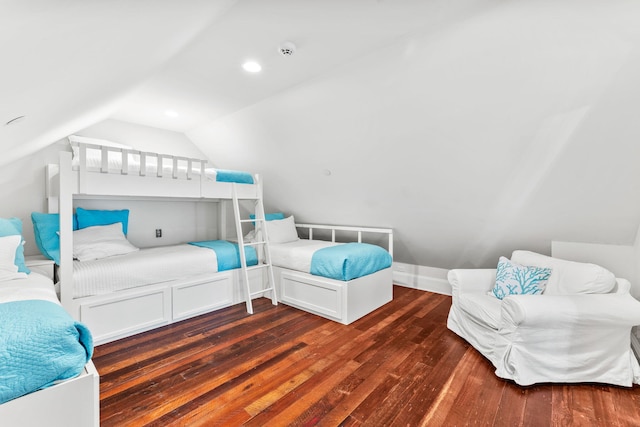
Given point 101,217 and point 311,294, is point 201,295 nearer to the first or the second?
point 311,294

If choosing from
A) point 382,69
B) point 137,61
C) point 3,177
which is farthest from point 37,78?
point 3,177

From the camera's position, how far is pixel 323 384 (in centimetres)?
175

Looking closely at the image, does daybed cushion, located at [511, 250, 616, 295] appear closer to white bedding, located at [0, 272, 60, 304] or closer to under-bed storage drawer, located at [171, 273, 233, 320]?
under-bed storage drawer, located at [171, 273, 233, 320]

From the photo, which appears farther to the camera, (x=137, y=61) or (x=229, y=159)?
(x=229, y=159)

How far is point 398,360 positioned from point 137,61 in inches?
99.4

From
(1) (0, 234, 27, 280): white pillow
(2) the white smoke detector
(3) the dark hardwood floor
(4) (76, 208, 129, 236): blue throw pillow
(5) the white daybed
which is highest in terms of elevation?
(2) the white smoke detector

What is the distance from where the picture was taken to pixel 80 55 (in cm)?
106

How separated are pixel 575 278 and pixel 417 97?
178 centimetres

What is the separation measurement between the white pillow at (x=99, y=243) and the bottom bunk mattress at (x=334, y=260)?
5.26 feet

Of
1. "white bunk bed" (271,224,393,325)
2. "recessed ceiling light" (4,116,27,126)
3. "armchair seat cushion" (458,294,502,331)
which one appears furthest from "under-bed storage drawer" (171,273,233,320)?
"armchair seat cushion" (458,294,502,331)

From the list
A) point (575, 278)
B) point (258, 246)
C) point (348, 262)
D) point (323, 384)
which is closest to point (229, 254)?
point (258, 246)

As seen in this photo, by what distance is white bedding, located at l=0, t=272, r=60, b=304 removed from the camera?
60.5 inches

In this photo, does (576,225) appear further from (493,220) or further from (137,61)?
(137,61)

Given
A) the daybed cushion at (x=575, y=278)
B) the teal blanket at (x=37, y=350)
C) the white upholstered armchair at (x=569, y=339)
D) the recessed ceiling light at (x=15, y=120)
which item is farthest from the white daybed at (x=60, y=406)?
the daybed cushion at (x=575, y=278)
